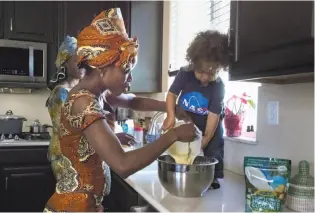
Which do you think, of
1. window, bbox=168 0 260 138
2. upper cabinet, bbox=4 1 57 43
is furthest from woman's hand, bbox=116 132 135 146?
upper cabinet, bbox=4 1 57 43

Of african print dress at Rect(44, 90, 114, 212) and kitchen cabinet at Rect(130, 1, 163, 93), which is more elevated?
kitchen cabinet at Rect(130, 1, 163, 93)

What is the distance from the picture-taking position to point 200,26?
252cm

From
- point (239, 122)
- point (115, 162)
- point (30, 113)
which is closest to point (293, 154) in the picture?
point (239, 122)

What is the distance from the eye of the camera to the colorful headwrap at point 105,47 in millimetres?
1122

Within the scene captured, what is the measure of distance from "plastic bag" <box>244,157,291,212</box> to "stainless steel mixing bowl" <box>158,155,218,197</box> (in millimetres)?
166

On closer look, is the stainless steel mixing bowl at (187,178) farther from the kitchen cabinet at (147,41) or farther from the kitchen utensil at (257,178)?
the kitchen cabinet at (147,41)

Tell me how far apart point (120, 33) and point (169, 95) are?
0.56m

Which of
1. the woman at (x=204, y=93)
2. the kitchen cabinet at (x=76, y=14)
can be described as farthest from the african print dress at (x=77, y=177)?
the kitchen cabinet at (x=76, y=14)

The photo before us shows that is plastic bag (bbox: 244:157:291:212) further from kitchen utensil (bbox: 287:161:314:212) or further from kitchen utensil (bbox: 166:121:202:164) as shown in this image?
kitchen utensil (bbox: 166:121:202:164)

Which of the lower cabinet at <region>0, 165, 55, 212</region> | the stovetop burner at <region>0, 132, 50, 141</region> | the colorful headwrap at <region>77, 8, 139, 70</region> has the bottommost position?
the lower cabinet at <region>0, 165, 55, 212</region>

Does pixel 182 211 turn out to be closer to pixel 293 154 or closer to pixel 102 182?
pixel 102 182

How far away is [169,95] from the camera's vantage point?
165cm

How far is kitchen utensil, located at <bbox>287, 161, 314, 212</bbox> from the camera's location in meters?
1.07

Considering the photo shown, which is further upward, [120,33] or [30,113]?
[120,33]
